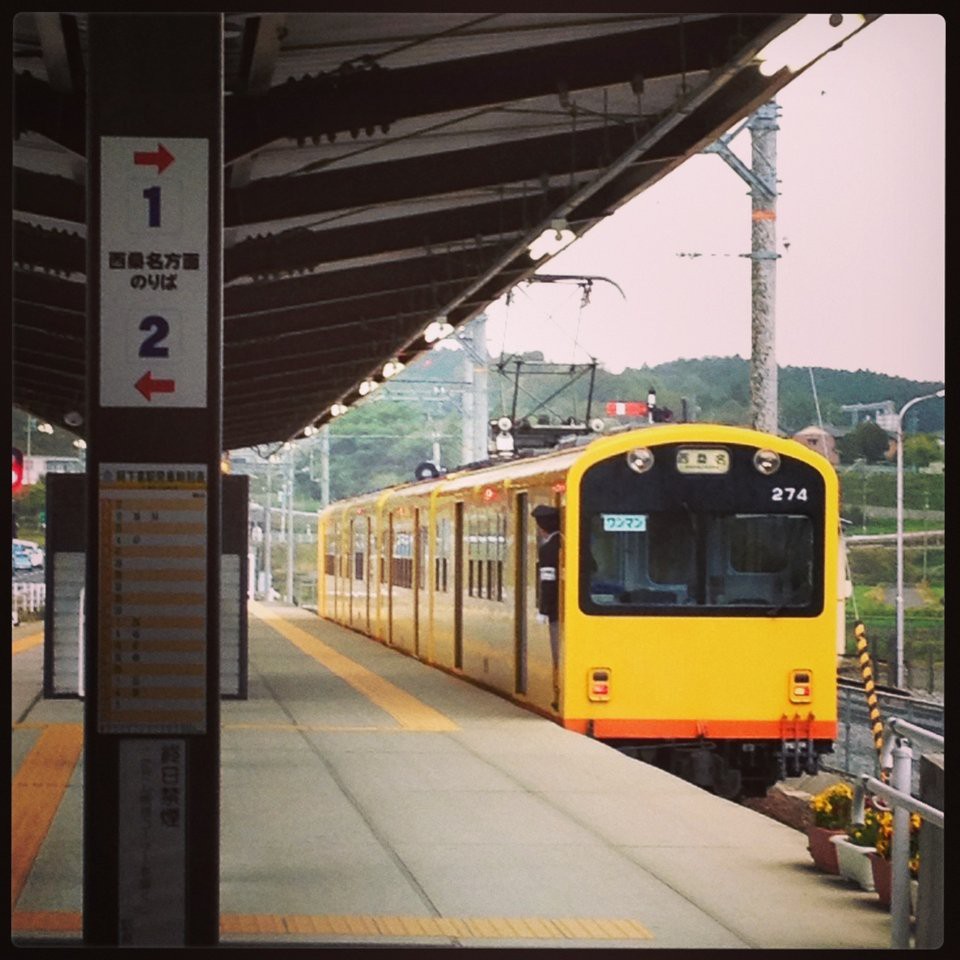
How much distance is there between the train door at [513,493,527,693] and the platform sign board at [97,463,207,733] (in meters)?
9.49

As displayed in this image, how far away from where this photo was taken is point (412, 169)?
1339cm

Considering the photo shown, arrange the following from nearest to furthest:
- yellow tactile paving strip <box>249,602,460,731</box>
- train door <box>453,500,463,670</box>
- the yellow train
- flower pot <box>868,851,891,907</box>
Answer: flower pot <box>868,851,891,907</box> < the yellow train < yellow tactile paving strip <box>249,602,460,731</box> < train door <box>453,500,463,670</box>

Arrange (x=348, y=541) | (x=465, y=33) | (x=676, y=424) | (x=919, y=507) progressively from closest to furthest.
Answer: (x=465, y=33)
(x=676, y=424)
(x=919, y=507)
(x=348, y=541)

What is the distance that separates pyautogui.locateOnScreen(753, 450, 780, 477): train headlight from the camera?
1453 centimetres

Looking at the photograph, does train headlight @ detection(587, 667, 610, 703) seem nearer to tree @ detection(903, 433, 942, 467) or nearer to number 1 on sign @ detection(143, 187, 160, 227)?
number 1 on sign @ detection(143, 187, 160, 227)

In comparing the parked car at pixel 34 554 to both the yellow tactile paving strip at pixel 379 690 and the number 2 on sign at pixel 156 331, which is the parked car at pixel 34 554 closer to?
the yellow tactile paving strip at pixel 379 690

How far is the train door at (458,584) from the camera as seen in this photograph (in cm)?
2002

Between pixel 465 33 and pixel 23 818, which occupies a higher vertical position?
pixel 465 33

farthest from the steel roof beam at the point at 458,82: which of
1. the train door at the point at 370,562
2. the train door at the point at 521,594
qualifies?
the train door at the point at 370,562

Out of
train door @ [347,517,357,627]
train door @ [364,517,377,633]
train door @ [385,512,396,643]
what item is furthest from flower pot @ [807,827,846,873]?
train door @ [347,517,357,627]

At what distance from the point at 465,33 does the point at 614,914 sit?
15.1 feet

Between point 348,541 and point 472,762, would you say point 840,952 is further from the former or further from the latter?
point 348,541

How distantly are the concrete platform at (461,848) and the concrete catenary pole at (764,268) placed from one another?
3.73 meters

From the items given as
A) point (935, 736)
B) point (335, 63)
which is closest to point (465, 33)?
point (335, 63)
